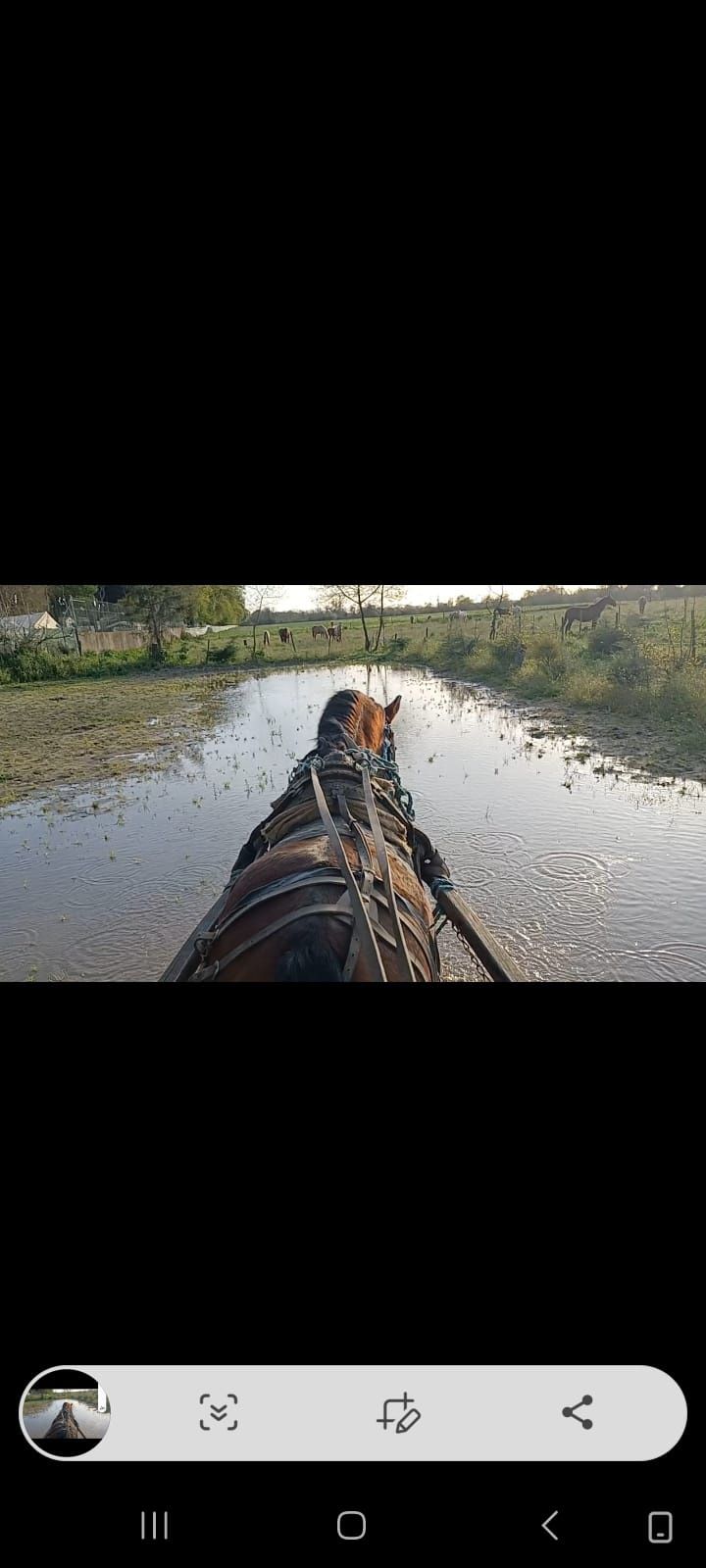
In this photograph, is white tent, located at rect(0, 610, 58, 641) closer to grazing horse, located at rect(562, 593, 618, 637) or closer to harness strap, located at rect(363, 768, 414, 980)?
harness strap, located at rect(363, 768, 414, 980)

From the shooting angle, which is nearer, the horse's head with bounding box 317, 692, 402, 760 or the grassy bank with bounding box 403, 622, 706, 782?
the grassy bank with bounding box 403, 622, 706, 782

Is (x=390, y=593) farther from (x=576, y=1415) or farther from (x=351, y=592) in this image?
(x=576, y=1415)

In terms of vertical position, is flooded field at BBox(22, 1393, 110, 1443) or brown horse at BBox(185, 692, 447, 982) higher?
brown horse at BBox(185, 692, 447, 982)

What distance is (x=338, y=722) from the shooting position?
6.59 feet

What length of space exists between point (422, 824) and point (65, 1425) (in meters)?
1.48

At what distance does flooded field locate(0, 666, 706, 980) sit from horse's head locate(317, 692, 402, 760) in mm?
46

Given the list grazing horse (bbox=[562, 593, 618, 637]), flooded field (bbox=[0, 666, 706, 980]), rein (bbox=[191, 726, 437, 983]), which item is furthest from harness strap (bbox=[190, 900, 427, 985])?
grazing horse (bbox=[562, 593, 618, 637])

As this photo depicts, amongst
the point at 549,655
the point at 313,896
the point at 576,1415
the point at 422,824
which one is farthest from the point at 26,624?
the point at 576,1415

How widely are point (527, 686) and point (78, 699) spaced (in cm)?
134

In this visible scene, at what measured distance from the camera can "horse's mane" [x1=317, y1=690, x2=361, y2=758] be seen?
1931 millimetres

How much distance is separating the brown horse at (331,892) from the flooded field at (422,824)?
0.21 meters
